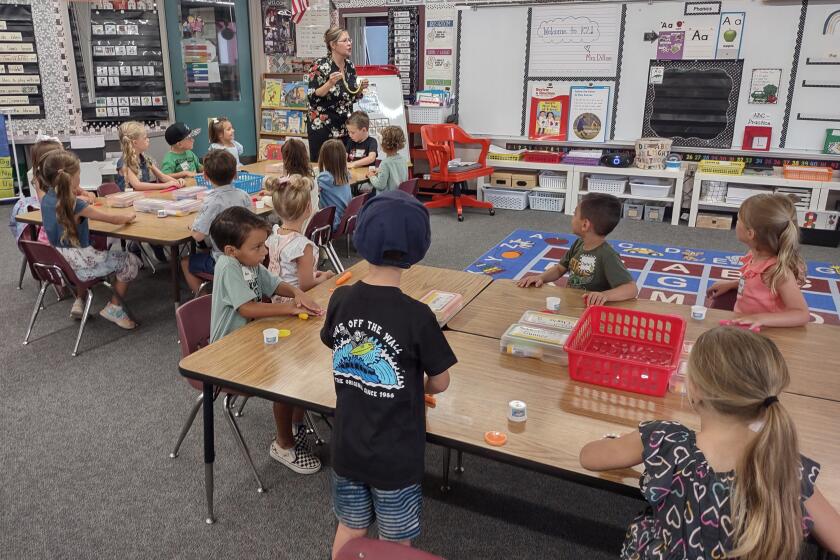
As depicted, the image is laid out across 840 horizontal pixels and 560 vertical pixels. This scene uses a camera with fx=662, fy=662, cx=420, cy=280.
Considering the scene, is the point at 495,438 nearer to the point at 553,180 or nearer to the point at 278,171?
the point at 278,171

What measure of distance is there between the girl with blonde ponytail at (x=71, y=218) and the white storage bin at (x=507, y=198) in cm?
413

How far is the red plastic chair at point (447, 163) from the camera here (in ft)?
21.4

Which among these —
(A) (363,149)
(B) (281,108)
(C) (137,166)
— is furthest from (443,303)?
(B) (281,108)

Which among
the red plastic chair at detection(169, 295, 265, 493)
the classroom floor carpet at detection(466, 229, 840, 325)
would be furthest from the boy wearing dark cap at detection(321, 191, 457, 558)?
the classroom floor carpet at detection(466, 229, 840, 325)

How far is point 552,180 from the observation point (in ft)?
22.3

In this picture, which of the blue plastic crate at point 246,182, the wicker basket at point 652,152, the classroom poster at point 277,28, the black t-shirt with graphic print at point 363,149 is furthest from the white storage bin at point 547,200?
the classroom poster at point 277,28

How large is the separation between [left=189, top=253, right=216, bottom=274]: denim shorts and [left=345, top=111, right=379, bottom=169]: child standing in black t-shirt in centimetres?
191

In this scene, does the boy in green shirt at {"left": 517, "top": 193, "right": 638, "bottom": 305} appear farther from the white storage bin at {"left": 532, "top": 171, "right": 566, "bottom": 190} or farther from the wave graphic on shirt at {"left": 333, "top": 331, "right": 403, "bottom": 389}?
the white storage bin at {"left": 532, "top": 171, "right": 566, "bottom": 190}

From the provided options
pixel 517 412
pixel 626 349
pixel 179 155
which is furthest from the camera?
pixel 179 155

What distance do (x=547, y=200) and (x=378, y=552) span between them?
6081 millimetres

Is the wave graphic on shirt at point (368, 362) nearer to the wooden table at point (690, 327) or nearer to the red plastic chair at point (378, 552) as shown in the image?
the red plastic chair at point (378, 552)

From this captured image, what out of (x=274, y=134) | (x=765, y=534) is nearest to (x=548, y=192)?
(x=274, y=134)

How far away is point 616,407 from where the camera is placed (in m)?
1.61

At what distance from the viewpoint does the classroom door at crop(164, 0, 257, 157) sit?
24.6 ft
